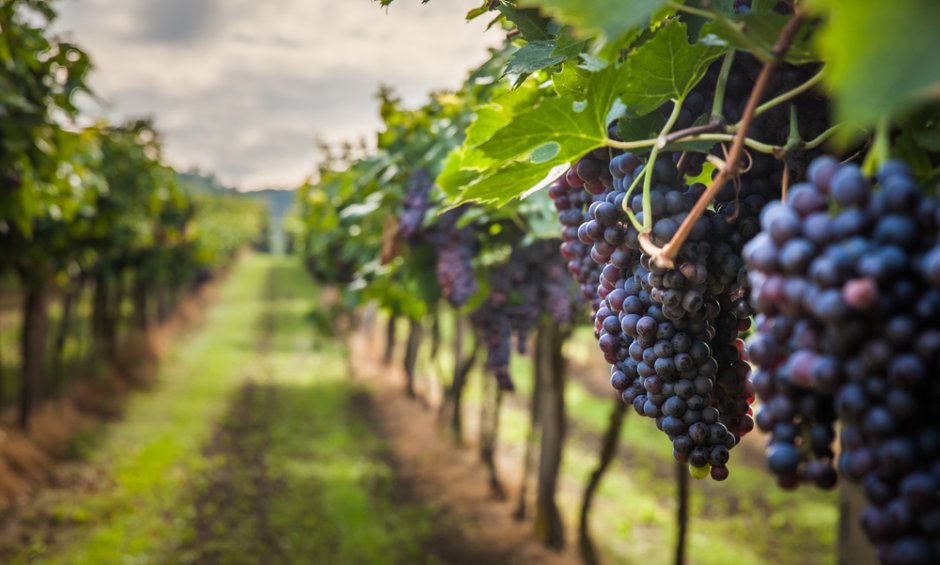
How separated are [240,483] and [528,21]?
1204cm

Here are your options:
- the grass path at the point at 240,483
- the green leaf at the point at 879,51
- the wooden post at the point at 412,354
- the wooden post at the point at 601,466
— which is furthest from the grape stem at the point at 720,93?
the wooden post at the point at 412,354

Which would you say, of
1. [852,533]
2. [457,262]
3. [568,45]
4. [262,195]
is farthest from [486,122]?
[262,195]

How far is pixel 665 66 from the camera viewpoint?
44.7 inches

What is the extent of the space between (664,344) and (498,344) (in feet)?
9.79

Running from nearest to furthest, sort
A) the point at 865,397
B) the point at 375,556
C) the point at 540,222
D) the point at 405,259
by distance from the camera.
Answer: the point at 865,397, the point at 540,222, the point at 405,259, the point at 375,556

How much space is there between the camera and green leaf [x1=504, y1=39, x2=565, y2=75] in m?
1.37

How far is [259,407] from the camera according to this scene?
58.3 feet

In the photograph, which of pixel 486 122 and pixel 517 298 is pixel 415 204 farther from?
pixel 486 122

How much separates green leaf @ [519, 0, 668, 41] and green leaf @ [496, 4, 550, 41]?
0.72 m

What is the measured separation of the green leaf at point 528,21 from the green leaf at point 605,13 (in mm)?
718

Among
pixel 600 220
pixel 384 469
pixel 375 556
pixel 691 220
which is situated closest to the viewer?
pixel 691 220

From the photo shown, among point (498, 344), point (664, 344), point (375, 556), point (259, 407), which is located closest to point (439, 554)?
point (375, 556)

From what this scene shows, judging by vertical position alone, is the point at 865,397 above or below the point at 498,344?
above

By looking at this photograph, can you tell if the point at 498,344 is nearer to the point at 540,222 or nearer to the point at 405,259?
the point at 405,259
